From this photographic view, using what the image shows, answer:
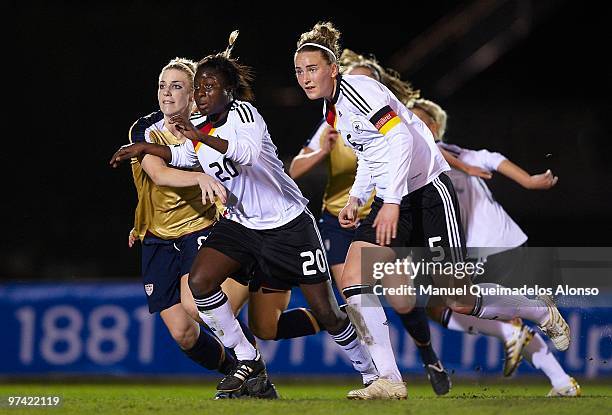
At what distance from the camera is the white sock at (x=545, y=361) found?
680 centimetres

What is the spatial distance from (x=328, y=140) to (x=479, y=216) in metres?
1.22

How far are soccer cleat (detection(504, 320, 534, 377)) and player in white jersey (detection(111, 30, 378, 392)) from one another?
130 centimetres

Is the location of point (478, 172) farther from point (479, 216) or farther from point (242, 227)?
point (242, 227)

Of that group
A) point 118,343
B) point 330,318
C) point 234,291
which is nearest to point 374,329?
point 330,318

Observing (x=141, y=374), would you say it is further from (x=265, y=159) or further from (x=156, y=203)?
(x=265, y=159)

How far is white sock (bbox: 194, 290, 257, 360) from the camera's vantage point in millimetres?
6137

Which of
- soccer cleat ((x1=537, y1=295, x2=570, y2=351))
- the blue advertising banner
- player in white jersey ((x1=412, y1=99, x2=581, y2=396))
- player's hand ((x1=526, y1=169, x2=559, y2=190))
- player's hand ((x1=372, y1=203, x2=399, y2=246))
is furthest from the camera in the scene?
the blue advertising banner

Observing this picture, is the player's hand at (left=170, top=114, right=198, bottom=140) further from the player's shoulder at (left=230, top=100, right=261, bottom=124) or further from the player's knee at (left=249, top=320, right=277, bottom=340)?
the player's knee at (left=249, top=320, right=277, bottom=340)

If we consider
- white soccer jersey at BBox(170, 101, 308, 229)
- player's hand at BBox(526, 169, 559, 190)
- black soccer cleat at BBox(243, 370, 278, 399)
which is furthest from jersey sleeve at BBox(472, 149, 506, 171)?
black soccer cleat at BBox(243, 370, 278, 399)

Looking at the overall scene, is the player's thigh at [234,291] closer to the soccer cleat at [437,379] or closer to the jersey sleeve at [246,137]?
the jersey sleeve at [246,137]

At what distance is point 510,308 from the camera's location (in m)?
6.59

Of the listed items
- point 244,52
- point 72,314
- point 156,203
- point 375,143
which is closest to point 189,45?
point 244,52

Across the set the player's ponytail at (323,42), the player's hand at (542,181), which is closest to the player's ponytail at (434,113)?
the player's hand at (542,181)

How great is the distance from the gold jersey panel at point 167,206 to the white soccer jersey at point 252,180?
603mm
